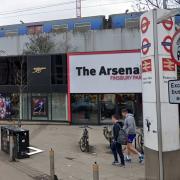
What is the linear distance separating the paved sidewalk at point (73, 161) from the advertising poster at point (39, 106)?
6.06 metres

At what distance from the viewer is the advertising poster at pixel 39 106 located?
1187 inches

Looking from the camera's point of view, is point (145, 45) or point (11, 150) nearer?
point (145, 45)

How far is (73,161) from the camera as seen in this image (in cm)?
1569

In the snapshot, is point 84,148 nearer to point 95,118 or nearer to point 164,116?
point 164,116

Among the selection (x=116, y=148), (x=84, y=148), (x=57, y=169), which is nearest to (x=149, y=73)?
(x=116, y=148)

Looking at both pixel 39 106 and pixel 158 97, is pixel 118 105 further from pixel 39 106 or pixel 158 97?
pixel 158 97

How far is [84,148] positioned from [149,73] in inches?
281

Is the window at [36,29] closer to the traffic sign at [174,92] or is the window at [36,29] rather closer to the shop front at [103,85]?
the shop front at [103,85]

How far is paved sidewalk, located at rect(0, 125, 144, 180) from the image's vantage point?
43.5ft

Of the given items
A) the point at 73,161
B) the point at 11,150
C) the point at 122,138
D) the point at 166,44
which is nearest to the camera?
the point at 166,44

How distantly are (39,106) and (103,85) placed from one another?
493 centimetres

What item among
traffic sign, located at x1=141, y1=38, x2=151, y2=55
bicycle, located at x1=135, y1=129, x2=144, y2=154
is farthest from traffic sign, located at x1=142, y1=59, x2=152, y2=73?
bicycle, located at x1=135, y1=129, x2=144, y2=154

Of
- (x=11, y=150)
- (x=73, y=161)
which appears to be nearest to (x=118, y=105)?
(x=73, y=161)

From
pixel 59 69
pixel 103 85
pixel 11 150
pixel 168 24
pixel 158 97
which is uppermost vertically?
pixel 59 69
